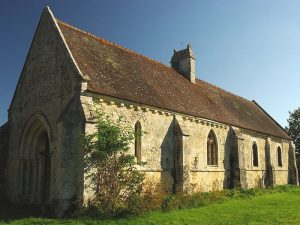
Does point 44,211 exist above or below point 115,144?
below

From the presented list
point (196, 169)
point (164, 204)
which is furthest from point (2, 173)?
point (196, 169)

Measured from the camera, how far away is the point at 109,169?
44.0ft

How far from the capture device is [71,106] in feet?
45.1

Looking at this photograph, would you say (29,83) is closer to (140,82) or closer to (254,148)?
(140,82)

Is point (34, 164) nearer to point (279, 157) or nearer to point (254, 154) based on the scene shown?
point (254, 154)

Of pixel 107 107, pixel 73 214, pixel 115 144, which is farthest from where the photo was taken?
pixel 107 107

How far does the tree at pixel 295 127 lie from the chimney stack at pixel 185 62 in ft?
79.7

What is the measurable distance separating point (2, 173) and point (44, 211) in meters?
5.77

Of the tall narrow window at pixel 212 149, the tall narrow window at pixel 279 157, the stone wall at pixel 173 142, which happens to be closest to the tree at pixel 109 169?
the stone wall at pixel 173 142

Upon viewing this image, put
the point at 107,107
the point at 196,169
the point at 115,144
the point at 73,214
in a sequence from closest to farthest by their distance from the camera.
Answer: the point at 73,214, the point at 115,144, the point at 107,107, the point at 196,169

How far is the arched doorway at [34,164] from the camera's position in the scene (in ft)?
55.6

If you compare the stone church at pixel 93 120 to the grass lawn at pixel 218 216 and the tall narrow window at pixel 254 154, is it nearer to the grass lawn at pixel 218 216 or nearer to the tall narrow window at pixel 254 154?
the grass lawn at pixel 218 216

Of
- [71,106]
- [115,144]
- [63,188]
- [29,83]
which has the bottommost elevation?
[63,188]

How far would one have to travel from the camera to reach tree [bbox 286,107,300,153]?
43656 mm
